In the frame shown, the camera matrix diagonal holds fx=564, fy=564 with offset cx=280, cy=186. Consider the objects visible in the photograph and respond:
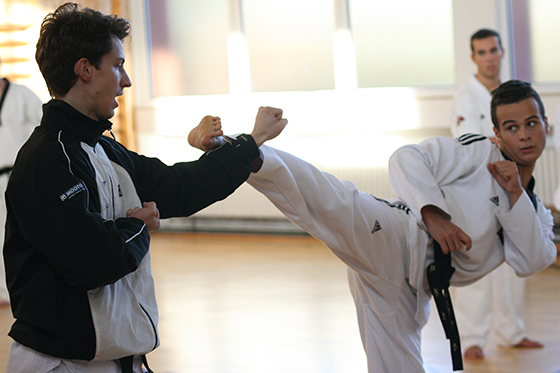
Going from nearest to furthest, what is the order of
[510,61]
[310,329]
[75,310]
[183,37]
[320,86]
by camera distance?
[75,310] → [310,329] → [510,61] → [320,86] → [183,37]

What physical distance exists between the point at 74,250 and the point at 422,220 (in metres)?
1.30

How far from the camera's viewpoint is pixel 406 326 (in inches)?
81.2

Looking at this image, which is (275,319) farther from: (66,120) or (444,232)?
(66,120)

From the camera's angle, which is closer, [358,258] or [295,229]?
[358,258]

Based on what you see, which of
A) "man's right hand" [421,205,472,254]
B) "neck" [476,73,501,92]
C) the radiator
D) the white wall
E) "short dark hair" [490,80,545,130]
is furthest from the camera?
the white wall

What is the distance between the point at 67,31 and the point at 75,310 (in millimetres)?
567

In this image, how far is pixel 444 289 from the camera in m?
2.00

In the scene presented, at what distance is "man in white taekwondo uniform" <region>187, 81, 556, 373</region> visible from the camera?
1.95 metres

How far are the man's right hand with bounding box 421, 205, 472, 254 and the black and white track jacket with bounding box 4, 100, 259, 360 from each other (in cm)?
108

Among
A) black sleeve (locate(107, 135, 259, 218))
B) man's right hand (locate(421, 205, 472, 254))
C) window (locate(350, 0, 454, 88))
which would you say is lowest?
man's right hand (locate(421, 205, 472, 254))

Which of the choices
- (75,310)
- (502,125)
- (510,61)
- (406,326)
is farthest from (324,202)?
(510,61)

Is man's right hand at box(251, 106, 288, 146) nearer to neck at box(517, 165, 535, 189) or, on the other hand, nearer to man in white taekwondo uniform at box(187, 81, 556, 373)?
man in white taekwondo uniform at box(187, 81, 556, 373)

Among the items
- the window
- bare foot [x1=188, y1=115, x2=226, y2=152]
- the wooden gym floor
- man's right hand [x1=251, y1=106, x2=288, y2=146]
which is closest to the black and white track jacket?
bare foot [x1=188, y1=115, x2=226, y2=152]

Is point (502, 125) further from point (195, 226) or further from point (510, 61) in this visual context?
point (195, 226)
